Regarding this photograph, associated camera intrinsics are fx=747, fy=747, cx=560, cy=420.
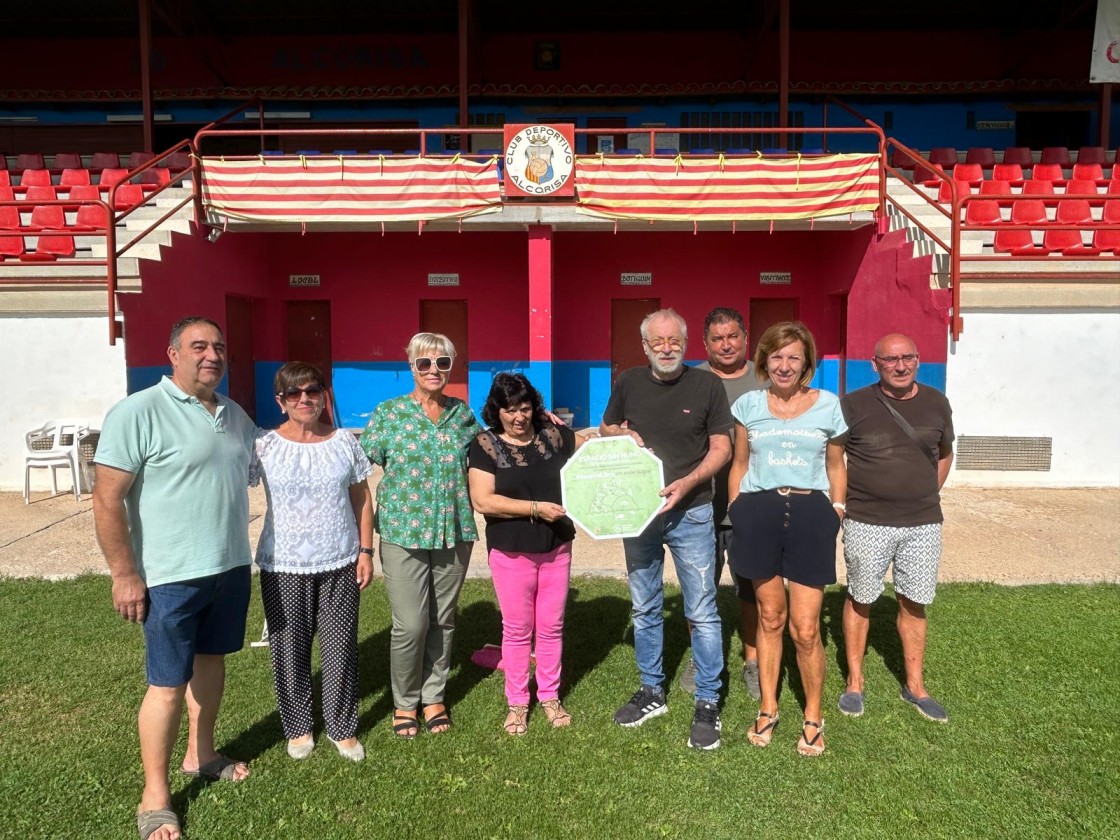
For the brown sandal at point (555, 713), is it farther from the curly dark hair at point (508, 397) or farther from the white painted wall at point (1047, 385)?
the white painted wall at point (1047, 385)

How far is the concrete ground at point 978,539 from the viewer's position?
18.6ft

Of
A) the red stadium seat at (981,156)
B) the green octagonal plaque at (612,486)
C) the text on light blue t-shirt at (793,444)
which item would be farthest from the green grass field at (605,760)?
the red stadium seat at (981,156)

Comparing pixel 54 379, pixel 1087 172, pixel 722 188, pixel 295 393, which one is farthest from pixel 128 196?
pixel 1087 172

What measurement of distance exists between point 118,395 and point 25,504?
1.51 meters

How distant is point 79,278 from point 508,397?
8141 millimetres

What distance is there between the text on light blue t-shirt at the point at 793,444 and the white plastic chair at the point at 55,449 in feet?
25.6

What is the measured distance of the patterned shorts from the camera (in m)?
3.52

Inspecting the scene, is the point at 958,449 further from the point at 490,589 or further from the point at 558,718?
the point at 558,718

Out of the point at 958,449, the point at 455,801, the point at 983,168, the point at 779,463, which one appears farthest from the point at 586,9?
the point at 455,801

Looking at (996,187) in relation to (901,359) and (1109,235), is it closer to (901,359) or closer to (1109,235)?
(1109,235)

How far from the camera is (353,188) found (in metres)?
10.5

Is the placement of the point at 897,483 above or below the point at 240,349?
below

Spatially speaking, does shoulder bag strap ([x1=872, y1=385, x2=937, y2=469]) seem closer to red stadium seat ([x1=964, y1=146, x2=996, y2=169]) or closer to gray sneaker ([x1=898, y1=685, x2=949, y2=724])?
gray sneaker ([x1=898, y1=685, x2=949, y2=724])

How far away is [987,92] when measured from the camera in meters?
15.7
